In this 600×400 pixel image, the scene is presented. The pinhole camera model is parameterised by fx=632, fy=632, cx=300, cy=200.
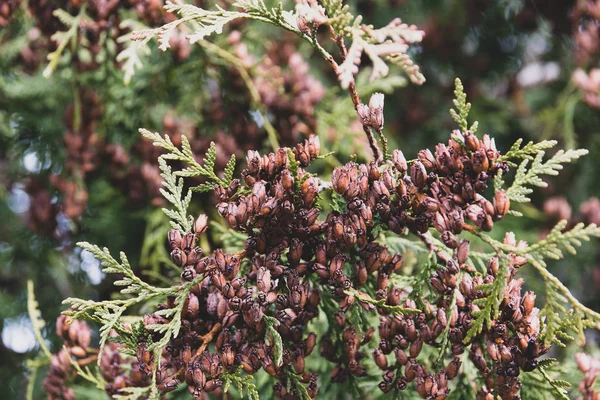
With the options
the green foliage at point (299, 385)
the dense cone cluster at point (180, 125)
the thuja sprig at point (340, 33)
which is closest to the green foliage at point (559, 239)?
the thuja sprig at point (340, 33)

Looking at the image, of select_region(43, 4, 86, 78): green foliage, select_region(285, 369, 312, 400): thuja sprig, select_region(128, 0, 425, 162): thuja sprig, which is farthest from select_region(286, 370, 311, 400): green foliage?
select_region(43, 4, 86, 78): green foliage

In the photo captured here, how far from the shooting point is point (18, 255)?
2814 mm

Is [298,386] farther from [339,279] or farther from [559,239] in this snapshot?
[559,239]

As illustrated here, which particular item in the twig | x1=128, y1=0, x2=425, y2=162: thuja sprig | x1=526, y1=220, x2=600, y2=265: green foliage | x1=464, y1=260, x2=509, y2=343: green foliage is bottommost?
the twig

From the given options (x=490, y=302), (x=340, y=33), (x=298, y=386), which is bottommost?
(x=298, y=386)

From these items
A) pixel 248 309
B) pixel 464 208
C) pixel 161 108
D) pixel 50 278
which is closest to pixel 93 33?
pixel 161 108

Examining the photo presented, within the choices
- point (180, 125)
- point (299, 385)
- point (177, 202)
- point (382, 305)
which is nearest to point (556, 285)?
point (382, 305)

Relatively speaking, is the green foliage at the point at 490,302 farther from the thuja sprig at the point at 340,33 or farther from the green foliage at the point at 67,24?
the green foliage at the point at 67,24

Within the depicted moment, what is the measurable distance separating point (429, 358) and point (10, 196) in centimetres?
230

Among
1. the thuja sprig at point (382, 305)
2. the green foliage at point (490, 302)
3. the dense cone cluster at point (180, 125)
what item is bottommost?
the dense cone cluster at point (180, 125)

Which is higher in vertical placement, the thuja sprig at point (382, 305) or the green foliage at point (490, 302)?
the green foliage at point (490, 302)

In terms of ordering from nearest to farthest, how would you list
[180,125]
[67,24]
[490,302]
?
[490,302] → [67,24] → [180,125]

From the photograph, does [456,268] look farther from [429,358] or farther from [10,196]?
[10,196]

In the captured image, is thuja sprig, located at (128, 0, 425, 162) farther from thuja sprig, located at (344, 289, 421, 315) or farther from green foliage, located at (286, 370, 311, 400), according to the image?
green foliage, located at (286, 370, 311, 400)
